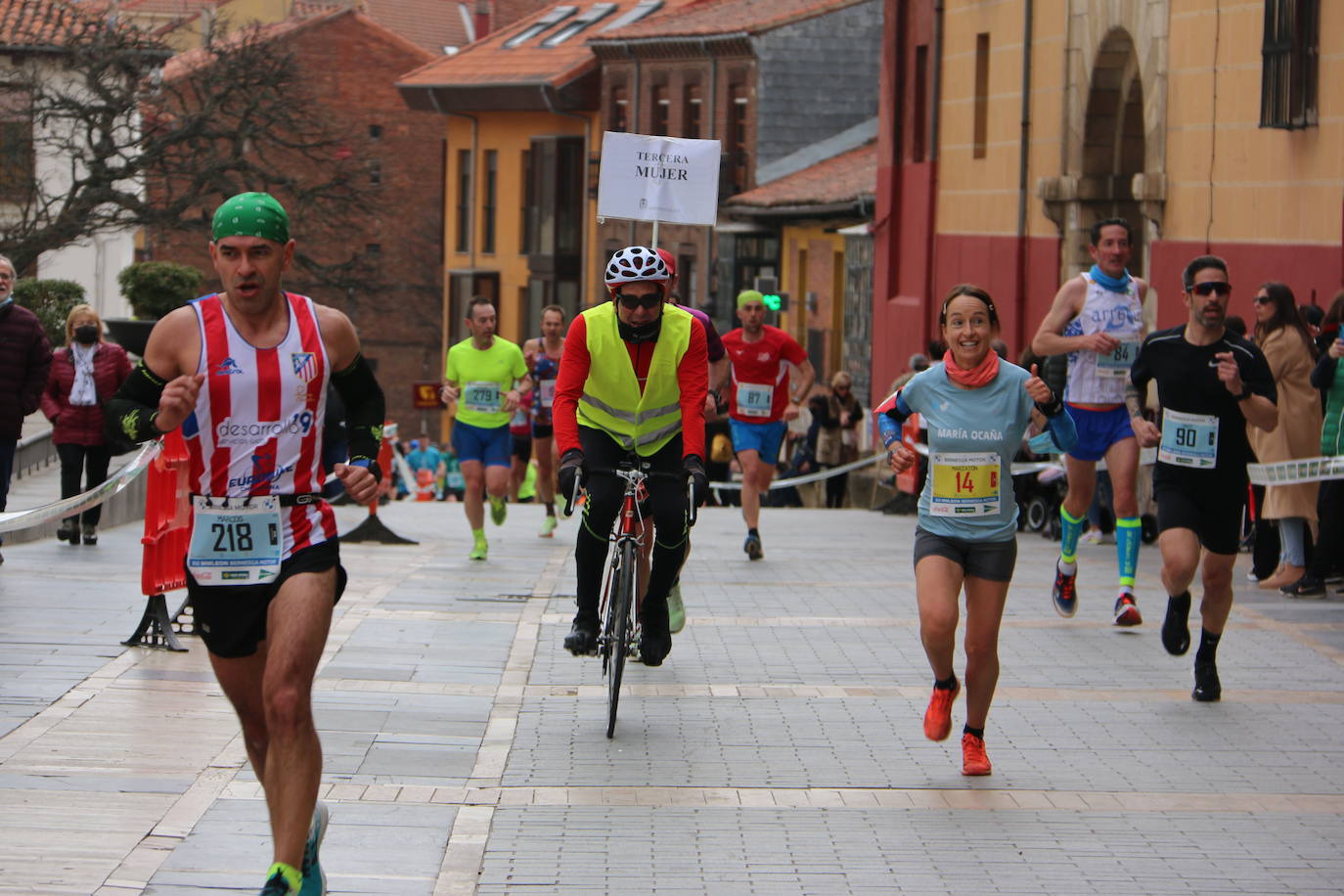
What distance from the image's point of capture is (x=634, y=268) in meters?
9.09

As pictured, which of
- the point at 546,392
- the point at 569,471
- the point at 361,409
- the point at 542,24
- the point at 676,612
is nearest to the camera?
the point at 361,409

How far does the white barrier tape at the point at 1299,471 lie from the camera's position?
1360 cm

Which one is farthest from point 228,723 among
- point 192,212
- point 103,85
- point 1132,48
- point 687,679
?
point 192,212

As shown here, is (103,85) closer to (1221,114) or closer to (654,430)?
(1221,114)

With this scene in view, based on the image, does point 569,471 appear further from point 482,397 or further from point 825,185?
point 825,185

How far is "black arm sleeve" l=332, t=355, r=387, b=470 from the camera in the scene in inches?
248

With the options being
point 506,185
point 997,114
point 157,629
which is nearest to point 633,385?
point 157,629

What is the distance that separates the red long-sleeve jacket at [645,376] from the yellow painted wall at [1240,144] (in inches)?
407

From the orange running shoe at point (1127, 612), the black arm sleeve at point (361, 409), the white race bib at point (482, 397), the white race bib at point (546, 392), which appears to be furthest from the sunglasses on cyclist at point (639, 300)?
the white race bib at point (546, 392)

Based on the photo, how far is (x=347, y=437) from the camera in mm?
6383

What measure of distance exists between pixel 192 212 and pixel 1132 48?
153 feet

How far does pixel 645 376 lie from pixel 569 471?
0.65 m

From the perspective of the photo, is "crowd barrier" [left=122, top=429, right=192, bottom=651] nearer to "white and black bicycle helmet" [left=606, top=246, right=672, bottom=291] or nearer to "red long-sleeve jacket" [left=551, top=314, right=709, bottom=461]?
"red long-sleeve jacket" [left=551, top=314, right=709, bottom=461]

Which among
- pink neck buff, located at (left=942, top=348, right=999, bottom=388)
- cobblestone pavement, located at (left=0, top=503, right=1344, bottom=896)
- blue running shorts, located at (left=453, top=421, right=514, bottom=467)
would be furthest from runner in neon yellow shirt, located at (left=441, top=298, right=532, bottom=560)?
pink neck buff, located at (left=942, top=348, right=999, bottom=388)
